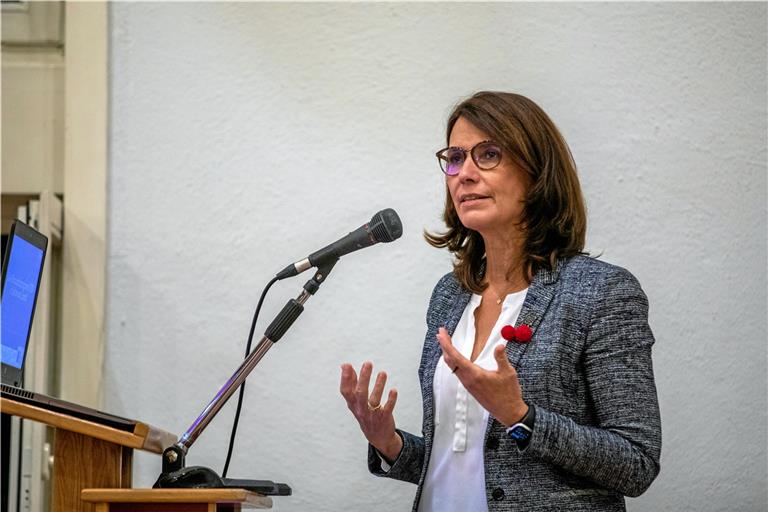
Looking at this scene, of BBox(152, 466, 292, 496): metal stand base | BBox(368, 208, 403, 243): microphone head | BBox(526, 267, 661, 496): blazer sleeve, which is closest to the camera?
→ BBox(526, 267, 661, 496): blazer sleeve

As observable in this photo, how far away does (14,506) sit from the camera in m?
2.98

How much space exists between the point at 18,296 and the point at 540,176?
44.2 inches

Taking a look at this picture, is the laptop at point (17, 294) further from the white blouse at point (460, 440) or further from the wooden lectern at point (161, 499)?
the white blouse at point (460, 440)

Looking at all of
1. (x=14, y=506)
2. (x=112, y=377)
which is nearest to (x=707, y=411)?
(x=112, y=377)

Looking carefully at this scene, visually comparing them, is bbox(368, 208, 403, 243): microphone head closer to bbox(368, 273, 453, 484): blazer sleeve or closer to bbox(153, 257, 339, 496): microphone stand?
bbox(153, 257, 339, 496): microphone stand

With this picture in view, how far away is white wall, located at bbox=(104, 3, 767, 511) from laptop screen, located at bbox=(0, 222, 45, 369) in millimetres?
876

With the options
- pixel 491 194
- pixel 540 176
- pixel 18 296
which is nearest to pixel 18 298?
pixel 18 296

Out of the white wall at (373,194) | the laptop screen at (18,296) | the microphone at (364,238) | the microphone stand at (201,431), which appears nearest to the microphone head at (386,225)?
the microphone at (364,238)

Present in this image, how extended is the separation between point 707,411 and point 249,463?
54.2 inches

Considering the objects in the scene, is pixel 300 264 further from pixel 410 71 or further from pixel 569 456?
pixel 410 71

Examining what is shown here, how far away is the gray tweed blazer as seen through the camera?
5.72 ft

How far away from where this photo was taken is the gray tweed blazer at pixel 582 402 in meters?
1.74

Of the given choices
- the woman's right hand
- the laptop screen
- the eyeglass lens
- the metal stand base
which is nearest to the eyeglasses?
the eyeglass lens

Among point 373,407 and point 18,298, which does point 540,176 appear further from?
point 18,298
